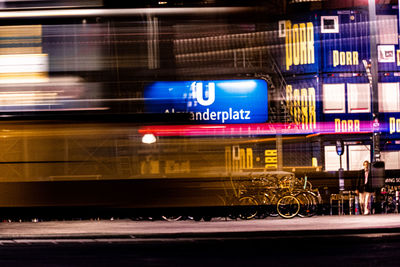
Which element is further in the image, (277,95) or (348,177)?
(348,177)

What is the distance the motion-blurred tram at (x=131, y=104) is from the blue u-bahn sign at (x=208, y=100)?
2 centimetres

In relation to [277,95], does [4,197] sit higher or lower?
lower

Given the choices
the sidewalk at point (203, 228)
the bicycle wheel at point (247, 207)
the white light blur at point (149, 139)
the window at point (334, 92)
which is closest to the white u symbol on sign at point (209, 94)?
the white light blur at point (149, 139)

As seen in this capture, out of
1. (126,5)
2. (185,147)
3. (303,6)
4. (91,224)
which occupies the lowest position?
(91,224)

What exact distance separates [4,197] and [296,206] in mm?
7859

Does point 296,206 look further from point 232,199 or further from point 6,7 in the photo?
point 6,7

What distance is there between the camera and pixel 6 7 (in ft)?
35.1

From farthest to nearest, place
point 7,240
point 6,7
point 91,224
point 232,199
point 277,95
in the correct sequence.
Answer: point 91,224 → point 7,240 → point 232,199 → point 277,95 → point 6,7

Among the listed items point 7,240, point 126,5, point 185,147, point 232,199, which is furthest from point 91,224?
point 126,5

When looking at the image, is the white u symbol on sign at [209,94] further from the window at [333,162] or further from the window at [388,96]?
the window at [388,96]

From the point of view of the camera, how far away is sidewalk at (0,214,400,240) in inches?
526

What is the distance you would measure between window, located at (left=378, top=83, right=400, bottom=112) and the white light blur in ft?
37.9

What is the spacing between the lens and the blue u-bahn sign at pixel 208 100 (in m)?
10.8

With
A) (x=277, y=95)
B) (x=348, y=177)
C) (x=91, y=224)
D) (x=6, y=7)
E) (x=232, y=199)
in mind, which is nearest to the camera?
(x=6, y=7)
